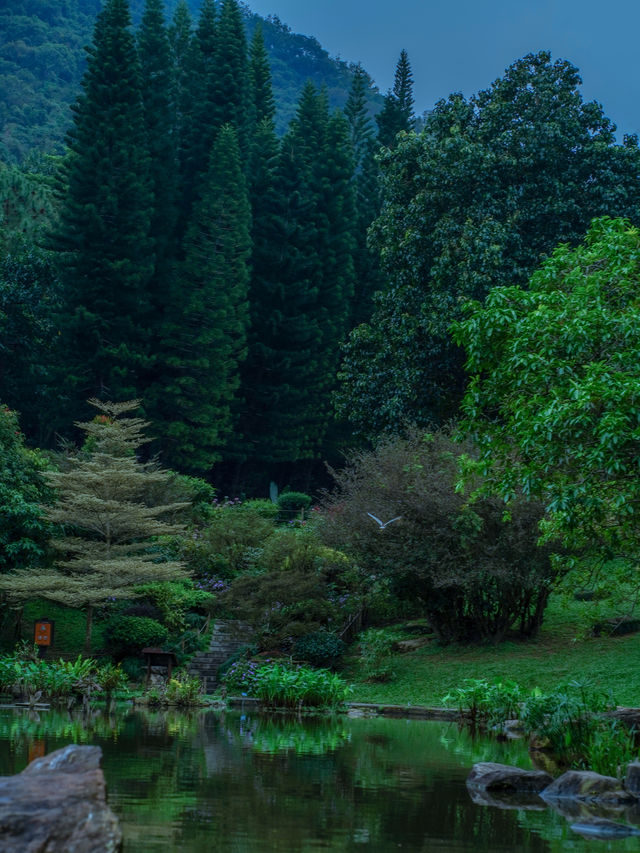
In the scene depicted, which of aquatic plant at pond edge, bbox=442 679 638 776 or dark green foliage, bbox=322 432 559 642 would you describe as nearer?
aquatic plant at pond edge, bbox=442 679 638 776

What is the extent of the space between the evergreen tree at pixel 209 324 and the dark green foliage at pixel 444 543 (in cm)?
1488

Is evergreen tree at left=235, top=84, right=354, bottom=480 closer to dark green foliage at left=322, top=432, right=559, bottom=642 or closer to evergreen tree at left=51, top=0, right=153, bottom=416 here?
evergreen tree at left=51, top=0, right=153, bottom=416

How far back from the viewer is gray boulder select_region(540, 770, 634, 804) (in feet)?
30.0

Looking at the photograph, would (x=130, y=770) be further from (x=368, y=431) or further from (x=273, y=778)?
(x=368, y=431)

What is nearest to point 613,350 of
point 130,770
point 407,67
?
point 130,770

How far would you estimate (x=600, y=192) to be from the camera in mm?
30359

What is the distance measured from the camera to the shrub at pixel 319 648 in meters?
22.5

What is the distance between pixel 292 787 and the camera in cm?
912

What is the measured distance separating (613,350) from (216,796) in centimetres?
673

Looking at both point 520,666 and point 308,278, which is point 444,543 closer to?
point 520,666

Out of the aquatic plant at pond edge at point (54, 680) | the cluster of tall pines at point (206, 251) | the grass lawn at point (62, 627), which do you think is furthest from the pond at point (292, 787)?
the cluster of tall pines at point (206, 251)

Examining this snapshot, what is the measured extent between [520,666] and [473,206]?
1524 cm

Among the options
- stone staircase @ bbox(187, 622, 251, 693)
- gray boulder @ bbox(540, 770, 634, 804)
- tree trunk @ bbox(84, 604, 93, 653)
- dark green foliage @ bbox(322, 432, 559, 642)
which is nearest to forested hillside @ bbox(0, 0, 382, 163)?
tree trunk @ bbox(84, 604, 93, 653)

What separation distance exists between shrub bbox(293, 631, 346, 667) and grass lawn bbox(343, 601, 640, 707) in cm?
50
